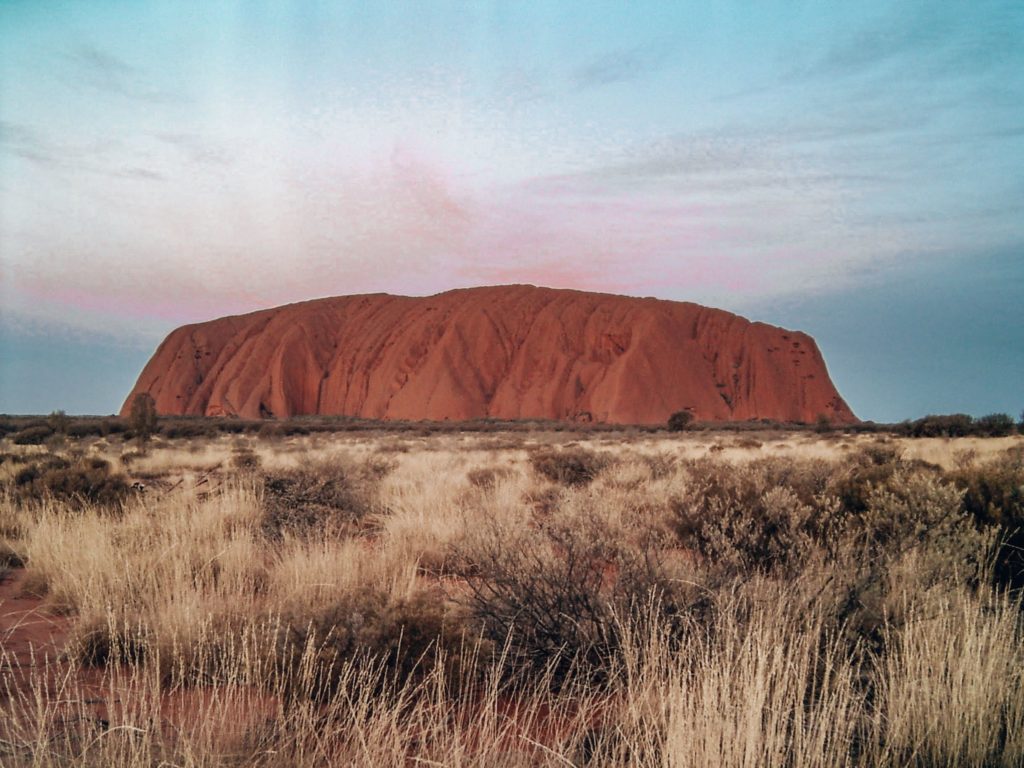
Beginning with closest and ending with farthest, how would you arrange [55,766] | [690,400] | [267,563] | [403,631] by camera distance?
[55,766]
[403,631]
[267,563]
[690,400]

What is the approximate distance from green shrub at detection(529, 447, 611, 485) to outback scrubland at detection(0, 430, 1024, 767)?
18.5 ft

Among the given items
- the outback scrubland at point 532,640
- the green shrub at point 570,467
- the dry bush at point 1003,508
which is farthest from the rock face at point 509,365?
the outback scrubland at point 532,640

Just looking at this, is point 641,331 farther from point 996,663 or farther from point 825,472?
point 996,663

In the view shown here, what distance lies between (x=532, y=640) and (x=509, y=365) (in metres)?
66.6

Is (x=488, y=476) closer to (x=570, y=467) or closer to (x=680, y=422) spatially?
(x=570, y=467)

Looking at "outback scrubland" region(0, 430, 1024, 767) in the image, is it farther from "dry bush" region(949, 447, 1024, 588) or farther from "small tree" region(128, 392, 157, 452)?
"small tree" region(128, 392, 157, 452)

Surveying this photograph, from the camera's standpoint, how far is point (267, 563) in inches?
244

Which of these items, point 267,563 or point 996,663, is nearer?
point 996,663

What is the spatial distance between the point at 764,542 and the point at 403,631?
11.8ft

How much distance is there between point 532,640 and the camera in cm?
392

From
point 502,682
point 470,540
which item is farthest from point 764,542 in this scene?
point 502,682

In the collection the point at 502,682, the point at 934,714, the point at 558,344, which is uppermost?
the point at 558,344

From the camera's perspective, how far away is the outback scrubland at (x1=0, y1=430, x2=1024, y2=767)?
2.60m

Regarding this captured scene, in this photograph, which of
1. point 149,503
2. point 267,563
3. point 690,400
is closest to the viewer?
point 267,563
